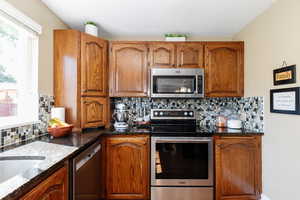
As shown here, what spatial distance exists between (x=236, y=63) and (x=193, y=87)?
0.70 m

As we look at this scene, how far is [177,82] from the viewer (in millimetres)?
2422

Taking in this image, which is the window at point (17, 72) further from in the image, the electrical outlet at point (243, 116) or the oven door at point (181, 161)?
the electrical outlet at point (243, 116)

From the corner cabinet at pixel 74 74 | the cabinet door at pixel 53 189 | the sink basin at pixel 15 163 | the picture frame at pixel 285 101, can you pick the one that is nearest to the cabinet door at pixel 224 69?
the picture frame at pixel 285 101

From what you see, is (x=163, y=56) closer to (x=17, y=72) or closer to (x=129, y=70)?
(x=129, y=70)

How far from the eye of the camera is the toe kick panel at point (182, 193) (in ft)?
6.84

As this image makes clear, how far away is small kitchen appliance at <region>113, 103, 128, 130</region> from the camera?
242cm

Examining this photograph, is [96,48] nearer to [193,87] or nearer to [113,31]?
[113,31]

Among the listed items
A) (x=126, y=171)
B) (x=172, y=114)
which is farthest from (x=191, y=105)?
(x=126, y=171)

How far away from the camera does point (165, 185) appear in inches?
Result: 82.8

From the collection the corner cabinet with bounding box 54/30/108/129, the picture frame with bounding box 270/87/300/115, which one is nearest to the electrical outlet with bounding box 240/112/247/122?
the picture frame with bounding box 270/87/300/115

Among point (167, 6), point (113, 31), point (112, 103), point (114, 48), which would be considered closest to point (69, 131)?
point (112, 103)

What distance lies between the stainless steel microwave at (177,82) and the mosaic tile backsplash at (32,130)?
4.16 ft

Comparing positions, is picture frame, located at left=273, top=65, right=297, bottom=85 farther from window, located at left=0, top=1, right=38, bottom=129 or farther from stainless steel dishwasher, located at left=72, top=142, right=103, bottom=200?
window, located at left=0, top=1, right=38, bottom=129

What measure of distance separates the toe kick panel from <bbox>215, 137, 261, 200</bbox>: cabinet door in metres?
0.13
